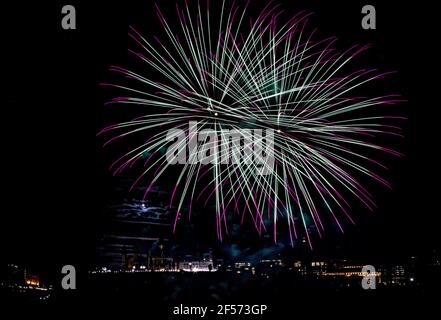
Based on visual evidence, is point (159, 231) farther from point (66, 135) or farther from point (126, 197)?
point (66, 135)

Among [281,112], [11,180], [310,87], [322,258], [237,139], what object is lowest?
[322,258]

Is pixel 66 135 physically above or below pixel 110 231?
above

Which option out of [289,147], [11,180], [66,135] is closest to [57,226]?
[11,180]

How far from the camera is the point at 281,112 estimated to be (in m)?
9.38

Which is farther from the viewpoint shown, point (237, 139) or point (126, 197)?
point (126, 197)

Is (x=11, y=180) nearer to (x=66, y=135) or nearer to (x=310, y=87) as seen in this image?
(x=66, y=135)

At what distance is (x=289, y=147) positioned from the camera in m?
9.38
